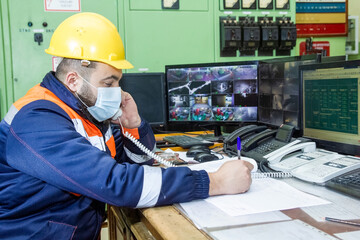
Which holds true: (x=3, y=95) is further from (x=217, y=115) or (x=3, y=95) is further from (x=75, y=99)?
(x=75, y=99)

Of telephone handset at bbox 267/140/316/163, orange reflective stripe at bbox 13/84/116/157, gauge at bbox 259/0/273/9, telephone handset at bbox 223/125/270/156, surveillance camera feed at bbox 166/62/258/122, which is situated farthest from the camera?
gauge at bbox 259/0/273/9

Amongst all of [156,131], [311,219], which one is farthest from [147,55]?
[311,219]

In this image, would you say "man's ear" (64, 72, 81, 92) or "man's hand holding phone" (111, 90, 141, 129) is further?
"man's hand holding phone" (111, 90, 141, 129)

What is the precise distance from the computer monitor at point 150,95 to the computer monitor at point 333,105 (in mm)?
1073

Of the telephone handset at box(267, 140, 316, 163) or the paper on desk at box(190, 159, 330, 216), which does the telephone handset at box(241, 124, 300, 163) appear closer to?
the telephone handset at box(267, 140, 316, 163)

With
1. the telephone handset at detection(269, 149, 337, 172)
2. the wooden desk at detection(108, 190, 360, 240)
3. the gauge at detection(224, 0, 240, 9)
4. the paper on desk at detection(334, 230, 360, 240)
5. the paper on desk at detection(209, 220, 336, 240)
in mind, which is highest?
the gauge at detection(224, 0, 240, 9)

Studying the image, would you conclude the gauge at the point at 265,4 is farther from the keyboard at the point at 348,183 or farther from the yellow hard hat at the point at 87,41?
the keyboard at the point at 348,183

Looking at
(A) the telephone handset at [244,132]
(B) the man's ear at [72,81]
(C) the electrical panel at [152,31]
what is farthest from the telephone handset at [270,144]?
(C) the electrical panel at [152,31]

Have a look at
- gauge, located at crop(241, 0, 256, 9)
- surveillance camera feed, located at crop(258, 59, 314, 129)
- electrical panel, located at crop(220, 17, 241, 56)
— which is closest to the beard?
surveillance camera feed, located at crop(258, 59, 314, 129)

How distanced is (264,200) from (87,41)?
722mm

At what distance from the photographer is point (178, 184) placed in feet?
3.23

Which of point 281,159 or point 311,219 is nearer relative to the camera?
point 311,219

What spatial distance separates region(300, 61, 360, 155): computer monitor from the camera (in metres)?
1.25

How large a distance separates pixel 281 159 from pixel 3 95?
223cm
